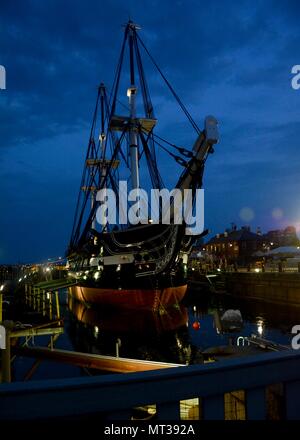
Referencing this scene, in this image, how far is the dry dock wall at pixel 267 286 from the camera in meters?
34.4

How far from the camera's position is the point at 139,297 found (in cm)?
2550

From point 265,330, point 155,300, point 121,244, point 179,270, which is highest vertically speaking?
point 121,244

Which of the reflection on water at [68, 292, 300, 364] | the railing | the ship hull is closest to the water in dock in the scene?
the reflection on water at [68, 292, 300, 364]

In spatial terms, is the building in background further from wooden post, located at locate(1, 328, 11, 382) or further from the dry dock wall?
wooden post, located at locate(1, 328, 11, 382)

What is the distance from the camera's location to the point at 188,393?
2594 millimetres

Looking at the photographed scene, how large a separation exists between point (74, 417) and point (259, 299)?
40.5 m

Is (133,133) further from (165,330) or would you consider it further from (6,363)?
(6,363)

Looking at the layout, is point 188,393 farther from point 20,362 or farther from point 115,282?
point 115,282

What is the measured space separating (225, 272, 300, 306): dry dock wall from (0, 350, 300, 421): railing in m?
33.6

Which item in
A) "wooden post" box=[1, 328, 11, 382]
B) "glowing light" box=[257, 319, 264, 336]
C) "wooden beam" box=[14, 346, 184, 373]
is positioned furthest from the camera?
"glowing light" box=[257, 319, 264, 336]

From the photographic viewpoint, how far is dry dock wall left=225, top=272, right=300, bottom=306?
34406mm

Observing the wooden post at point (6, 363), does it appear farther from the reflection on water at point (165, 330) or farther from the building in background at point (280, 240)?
the building in background at point (280, 240)
